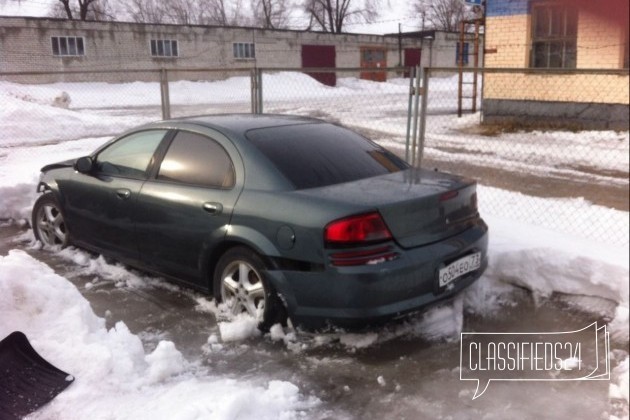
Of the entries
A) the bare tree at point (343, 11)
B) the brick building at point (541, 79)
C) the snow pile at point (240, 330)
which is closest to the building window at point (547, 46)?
the brick building at point (541, 79)

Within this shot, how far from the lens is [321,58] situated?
34688mm

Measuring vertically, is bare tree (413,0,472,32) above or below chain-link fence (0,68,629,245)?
above

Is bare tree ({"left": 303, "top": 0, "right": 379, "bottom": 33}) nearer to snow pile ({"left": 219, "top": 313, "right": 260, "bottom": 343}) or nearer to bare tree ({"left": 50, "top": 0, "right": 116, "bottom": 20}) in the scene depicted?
snow pile ({"left": 219, "top": 313, "right": 260, "bottom": 343})

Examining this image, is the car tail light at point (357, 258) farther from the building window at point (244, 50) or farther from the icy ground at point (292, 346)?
the building window at point (244, 50)

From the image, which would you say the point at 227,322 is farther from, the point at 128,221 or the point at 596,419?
the point at 596,419

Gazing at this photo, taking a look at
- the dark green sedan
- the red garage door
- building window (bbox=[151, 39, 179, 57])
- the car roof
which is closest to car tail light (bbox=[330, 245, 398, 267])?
the dark green sedan

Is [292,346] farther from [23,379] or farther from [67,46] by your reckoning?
[67,46]

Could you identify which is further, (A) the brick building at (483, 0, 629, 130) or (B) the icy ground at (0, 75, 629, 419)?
(A) the brick building at (483, 0, 629, 130)

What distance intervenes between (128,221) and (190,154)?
2.37 ft

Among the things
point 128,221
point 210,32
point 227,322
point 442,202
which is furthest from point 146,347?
point 210,32

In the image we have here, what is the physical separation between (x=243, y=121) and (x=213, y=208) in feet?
2.65

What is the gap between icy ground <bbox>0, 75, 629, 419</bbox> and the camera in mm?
2846

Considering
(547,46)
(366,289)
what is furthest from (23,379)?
(547,46)

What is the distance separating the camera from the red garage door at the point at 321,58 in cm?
3350
